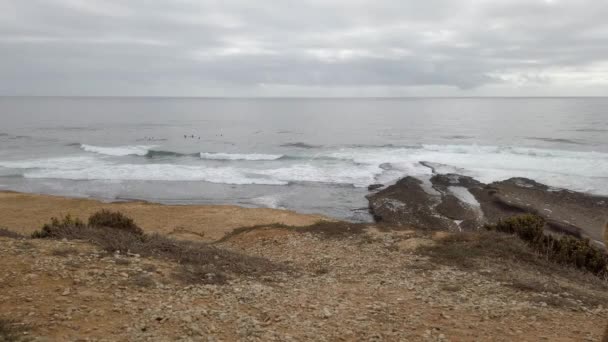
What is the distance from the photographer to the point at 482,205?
80.8ft

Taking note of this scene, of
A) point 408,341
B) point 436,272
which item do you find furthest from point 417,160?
point 408,341

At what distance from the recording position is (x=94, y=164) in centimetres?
3825

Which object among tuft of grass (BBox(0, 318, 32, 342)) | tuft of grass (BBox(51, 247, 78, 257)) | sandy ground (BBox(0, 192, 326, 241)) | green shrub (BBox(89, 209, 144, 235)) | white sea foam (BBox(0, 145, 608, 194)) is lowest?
sandy ground (BBox(0, 192, 326, 241))

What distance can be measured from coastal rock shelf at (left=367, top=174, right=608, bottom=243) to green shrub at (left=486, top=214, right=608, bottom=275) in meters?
7.72

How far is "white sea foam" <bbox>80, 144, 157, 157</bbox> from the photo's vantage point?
150 ft

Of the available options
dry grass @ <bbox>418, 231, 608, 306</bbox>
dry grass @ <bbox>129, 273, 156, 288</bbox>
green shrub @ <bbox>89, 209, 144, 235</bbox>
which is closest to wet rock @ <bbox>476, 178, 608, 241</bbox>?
dry grass @ <bbox>418, 231, 608, 306</bbox>

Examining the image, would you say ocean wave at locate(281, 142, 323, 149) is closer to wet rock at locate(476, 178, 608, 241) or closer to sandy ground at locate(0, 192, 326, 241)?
wet rock at locate(476, 178, 608, 241)

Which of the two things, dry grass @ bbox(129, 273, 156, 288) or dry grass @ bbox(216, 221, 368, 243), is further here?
dry grass @ bbox(216, 221, 368, 243)

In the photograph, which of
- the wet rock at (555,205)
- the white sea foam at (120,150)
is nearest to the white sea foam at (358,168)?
the white sea foam at (120,150)

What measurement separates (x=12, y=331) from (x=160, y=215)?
16.0m

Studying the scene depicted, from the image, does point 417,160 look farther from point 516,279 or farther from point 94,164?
point 516,279

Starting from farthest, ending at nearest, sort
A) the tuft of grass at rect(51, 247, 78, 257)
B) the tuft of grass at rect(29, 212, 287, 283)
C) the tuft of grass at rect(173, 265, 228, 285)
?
the tuft of grass at rect(29, 212, 287, 283) < the tuft of grass at rect(51, 247, 78, 257) < the tuft of grass at rect(173, 265, 228, 285)

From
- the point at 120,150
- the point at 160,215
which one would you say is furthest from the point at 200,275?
the point at 120,150

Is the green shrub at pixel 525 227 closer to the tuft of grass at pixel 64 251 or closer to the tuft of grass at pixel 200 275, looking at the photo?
the tuft of grass at pixel 200 275
